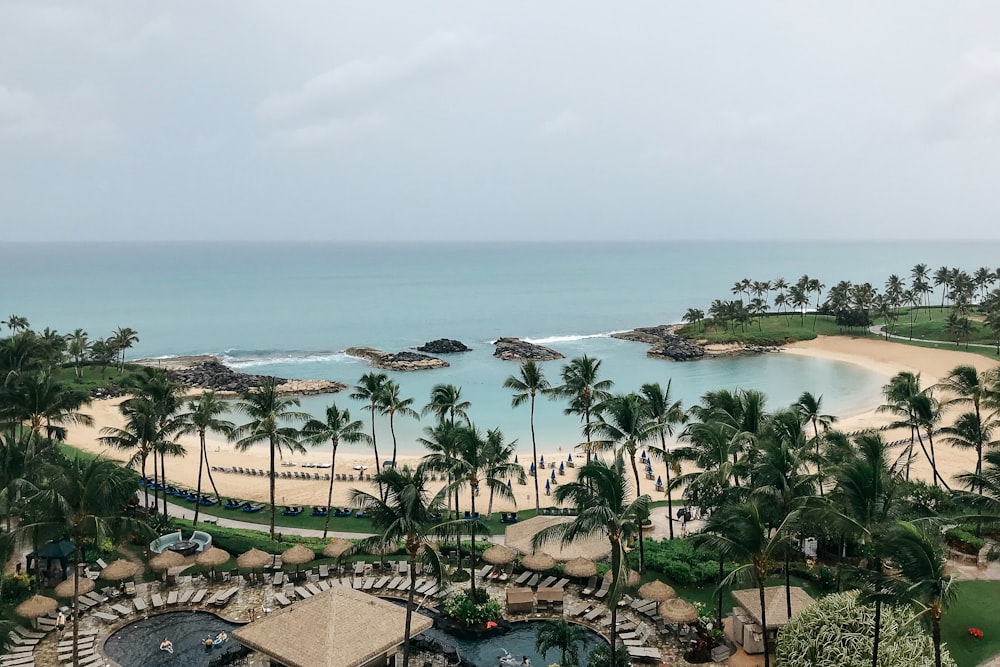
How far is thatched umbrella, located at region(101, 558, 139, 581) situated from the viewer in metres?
26.6

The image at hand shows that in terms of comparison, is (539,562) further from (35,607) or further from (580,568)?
(35,607)

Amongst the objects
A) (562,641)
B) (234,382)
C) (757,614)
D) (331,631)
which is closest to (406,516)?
(331,631)

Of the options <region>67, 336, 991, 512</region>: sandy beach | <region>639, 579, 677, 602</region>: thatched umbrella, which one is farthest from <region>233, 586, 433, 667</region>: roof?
<region>67, 336, 991, 512</region>: sandy beach

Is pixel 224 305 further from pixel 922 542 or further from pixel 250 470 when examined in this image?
pixel 922 542

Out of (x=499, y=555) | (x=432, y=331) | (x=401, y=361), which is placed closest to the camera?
(x=499, y=555)

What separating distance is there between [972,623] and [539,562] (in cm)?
1523

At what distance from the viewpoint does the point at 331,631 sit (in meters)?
20.8

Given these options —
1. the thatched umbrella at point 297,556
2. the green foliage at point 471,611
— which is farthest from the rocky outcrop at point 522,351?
the green foliage at point 471,611

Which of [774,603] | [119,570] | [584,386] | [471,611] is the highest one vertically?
[584,386]

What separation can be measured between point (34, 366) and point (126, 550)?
1435cm

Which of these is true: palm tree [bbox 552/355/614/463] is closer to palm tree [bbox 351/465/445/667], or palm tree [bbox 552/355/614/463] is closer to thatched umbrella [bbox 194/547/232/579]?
palm tree [bbox 351/465/445/667]

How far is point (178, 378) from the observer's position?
78.6 meters

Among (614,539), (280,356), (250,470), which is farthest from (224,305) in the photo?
(614,539)

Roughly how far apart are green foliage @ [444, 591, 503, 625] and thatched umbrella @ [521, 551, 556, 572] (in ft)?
8.03
